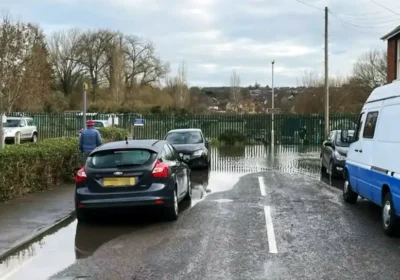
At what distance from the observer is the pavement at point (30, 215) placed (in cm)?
799

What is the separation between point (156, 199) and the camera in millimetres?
9016

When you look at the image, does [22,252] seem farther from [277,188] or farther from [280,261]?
[277,188]

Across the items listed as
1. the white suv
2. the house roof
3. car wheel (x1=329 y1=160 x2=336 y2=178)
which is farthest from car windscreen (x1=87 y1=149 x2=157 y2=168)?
the white suv

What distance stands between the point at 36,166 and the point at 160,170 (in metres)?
4.47

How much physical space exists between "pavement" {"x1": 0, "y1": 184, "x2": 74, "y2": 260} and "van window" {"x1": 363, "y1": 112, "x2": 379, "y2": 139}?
5.71 metres

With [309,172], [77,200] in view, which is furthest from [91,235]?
[309,172]

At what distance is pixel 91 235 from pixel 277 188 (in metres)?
6.74

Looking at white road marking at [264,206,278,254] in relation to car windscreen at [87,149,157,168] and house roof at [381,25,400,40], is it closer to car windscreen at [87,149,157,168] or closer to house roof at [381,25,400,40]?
car windscreen at [87,149,157,168]

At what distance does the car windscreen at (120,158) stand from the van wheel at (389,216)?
3851 mm

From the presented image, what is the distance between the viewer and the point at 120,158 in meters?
9.30

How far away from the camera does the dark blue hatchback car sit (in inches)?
354

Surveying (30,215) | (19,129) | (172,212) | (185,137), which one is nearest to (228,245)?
(172,212)

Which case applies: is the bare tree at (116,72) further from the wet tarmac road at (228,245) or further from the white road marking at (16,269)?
the white road marking at (16,269)

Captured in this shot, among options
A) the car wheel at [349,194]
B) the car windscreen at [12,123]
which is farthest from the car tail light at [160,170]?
the car windscreen at [12,123]
